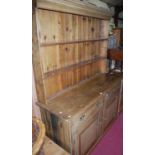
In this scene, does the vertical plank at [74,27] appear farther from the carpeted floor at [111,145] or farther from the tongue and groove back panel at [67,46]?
the carpeted floor at [111,145]

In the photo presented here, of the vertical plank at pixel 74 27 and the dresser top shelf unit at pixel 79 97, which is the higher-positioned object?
the vertical plank at pixel 74 27

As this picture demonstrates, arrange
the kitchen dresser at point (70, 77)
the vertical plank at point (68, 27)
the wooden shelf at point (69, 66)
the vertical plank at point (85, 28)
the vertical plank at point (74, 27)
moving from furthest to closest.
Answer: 1. the vertical plank at point (85, 28)
2. the vertical plank at point (74, 27)
3. the vertical plank at point (68, 27)
4. the wooden shelf at point (69, 66)
5. the kitchen dresser at point (70, 77)

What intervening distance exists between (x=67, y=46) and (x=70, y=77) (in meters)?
0.39

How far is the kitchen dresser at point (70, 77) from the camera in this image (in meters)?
1.43

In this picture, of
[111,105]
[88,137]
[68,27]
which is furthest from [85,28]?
[88,137]

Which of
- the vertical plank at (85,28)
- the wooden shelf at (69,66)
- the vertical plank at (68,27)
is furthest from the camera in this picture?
the vertical plank at (85,28)

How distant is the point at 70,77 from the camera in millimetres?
1902

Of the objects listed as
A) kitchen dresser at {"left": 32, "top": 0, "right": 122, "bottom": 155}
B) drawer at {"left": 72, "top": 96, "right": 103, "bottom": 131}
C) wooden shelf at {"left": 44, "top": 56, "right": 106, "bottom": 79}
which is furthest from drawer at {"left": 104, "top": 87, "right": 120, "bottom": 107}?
wooden shelf at {"left": 44, "top": 56, "right": 106, "bottom": 79}

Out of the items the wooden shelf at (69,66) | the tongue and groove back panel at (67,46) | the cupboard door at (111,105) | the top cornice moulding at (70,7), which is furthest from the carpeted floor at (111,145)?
the top cornice moulding at (70,7)

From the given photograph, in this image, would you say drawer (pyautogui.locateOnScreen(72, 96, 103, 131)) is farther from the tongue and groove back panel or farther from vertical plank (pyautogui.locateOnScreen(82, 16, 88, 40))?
vertical plank (pyautogui.locateOnScreen(82, 16, 88, 40))
